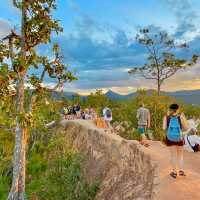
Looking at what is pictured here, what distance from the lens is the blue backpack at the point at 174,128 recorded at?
1411 centimetres

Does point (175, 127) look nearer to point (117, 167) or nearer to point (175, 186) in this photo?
point (175, 186)

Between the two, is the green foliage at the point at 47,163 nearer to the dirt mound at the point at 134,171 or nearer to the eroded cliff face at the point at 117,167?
the eroded cliff face at the point at 117,167

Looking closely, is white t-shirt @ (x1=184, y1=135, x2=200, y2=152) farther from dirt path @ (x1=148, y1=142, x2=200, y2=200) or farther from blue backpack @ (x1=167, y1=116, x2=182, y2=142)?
blue backpack @ (x1=167, y1=116, x2=182, y2=142)

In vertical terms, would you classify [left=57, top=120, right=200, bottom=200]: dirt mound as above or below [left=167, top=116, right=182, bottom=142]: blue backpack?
below

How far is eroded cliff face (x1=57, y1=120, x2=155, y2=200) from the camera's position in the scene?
16.5m

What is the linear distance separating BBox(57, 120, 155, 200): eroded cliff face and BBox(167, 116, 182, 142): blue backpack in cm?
168

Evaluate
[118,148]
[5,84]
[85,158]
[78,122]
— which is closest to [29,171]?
[78,122]

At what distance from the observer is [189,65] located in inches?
1957

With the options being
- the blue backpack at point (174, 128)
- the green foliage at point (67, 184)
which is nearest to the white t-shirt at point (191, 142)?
the green foliage at point (67, 184)

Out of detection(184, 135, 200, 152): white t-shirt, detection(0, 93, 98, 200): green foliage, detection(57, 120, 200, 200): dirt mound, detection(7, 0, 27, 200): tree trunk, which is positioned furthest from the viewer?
detection(0, 93, 98, 200): green foliage

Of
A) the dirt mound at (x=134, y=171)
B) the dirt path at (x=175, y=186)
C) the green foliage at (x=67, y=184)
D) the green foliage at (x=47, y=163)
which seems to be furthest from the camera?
the green foliage at (x=47, y=163)

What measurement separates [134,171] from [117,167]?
8.70 feet

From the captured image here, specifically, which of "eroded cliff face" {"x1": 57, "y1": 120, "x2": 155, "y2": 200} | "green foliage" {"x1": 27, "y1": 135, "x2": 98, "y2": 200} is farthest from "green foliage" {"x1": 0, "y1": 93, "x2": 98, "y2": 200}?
"eroded cliff face" {"x1": 57, "y1": 120, "x2": 155, "y2": 200}

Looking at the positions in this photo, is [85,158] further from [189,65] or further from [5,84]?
[189,65]
